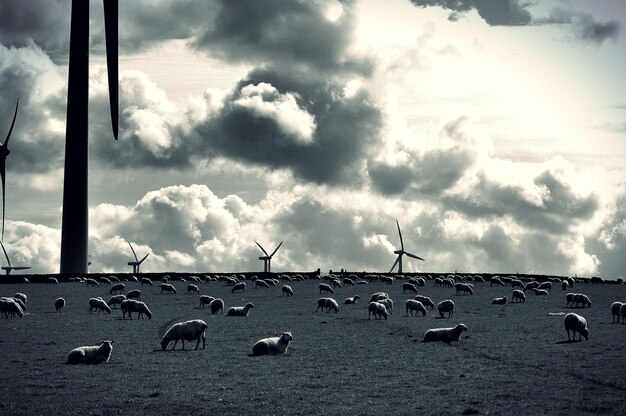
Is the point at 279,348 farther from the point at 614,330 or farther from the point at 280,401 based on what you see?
the point at 614,330

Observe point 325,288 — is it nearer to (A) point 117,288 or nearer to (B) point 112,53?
(A) point 117,288

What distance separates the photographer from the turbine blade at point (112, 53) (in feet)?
237

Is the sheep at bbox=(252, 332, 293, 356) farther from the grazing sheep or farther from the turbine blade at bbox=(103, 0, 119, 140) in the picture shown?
the turbine blade at bbox=(103, 0, 119, 140)

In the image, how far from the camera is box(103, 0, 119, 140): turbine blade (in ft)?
237

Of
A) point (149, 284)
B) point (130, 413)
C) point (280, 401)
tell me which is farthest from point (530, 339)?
point (149, 284)

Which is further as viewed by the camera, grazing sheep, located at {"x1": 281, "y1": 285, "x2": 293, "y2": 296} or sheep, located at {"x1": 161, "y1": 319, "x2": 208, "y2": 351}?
grazing sheep, located at {"x1": 281, "y1": 285, "x2": 293, "y2": 296}

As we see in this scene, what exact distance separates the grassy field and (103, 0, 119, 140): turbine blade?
100 feet

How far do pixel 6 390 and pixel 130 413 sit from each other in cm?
494

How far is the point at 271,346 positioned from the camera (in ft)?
98.7

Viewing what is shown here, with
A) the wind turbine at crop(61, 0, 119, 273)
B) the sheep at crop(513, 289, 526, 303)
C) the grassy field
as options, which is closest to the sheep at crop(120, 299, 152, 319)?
the grassy field

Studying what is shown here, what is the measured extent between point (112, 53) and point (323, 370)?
53388 mm

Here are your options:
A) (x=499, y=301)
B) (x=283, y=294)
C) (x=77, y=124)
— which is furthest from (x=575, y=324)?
(x=77, y=124)

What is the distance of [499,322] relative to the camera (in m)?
43.9

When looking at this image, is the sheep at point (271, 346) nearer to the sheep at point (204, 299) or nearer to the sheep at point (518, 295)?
the sheep at point (204, 299)
